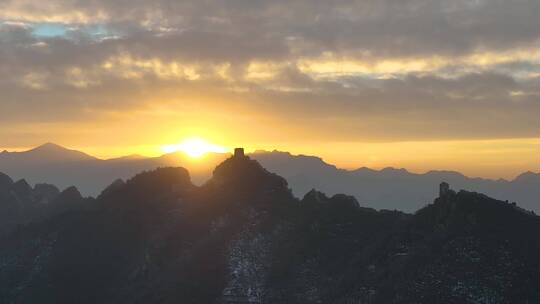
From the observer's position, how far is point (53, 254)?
148 m

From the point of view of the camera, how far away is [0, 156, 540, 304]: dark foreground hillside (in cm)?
9181

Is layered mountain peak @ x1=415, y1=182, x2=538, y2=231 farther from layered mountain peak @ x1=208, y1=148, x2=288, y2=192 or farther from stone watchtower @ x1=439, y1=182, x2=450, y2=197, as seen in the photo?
layered mountain peak @ x1=208, y1=148, x2=288, y2=192

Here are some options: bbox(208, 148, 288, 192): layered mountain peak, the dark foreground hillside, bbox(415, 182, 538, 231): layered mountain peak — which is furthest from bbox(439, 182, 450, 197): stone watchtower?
bbox(208, 148, 288, 192): layered mountain peak

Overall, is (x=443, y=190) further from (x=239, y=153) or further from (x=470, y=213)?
(x=239, y=153)

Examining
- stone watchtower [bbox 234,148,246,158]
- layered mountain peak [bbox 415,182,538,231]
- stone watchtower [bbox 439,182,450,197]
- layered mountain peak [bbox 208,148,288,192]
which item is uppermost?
stone watchtower [bbox 234,148,246,158]

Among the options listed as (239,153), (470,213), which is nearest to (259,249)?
(239,153)

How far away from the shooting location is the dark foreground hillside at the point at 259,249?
301ft

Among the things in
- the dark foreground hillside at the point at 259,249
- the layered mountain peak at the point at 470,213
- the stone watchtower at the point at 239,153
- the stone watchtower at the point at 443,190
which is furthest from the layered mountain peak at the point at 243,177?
the layered mountain peak at the point at 470,213

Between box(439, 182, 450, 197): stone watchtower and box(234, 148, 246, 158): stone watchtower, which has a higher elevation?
box(234, 148, 246, 158): stone watchtower

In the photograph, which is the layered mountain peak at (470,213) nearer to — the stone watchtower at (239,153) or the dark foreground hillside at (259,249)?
the dark foreground hillside at (259,249)

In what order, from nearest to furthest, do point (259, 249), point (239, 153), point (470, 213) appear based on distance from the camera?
point (470, 213) → point (259, 249) → point (239, 153)

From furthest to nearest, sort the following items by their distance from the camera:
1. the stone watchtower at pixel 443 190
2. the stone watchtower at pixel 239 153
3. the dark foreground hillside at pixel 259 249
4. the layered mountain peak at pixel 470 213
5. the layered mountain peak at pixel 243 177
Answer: the stone watchtower at pixel 239 153 → the layered mountain peak at pixel 243 177 → the stone watchtower at pixel 443 190 → the layered mountain peak at pixel 470 213 → the dark foreground hillside at pixel 259 249

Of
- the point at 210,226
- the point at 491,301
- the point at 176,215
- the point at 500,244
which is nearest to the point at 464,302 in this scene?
the point at 491,301

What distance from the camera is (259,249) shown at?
12488 centimetres
